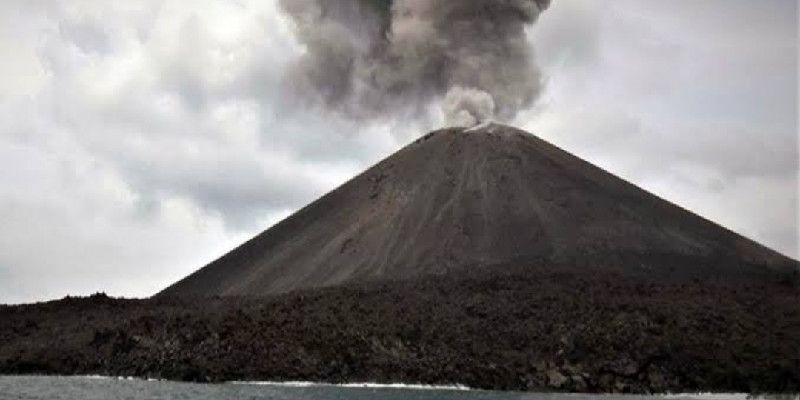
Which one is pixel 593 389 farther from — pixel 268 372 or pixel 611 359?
pixel 268 372

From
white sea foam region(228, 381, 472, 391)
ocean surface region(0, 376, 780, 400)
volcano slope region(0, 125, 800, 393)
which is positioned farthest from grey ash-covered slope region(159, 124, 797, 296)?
ocean surface region(0, 376, 780, 400)

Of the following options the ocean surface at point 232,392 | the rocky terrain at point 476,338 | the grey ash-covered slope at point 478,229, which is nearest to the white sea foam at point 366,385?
the ocean surface at point 232,392

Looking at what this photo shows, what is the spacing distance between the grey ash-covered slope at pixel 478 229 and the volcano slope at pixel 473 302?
40 cm

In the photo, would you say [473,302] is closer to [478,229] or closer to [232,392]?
[478,229]

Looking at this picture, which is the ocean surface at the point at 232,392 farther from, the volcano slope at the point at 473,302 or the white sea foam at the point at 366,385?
the volcano slope at the point at 473,302

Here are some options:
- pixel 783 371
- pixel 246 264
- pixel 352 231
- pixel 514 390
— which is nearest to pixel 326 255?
pixel 352 231

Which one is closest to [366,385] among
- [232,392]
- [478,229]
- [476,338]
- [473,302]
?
[476,338]

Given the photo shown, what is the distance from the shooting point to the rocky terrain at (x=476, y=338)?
4097 inches

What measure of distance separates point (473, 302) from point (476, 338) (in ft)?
26.9

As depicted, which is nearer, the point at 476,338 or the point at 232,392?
the point at 232,392

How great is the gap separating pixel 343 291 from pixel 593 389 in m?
33.4

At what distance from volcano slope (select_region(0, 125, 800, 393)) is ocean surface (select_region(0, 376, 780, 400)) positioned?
502 centimetres

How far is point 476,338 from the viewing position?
362ft

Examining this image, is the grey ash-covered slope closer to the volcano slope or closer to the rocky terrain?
the volcano slope
